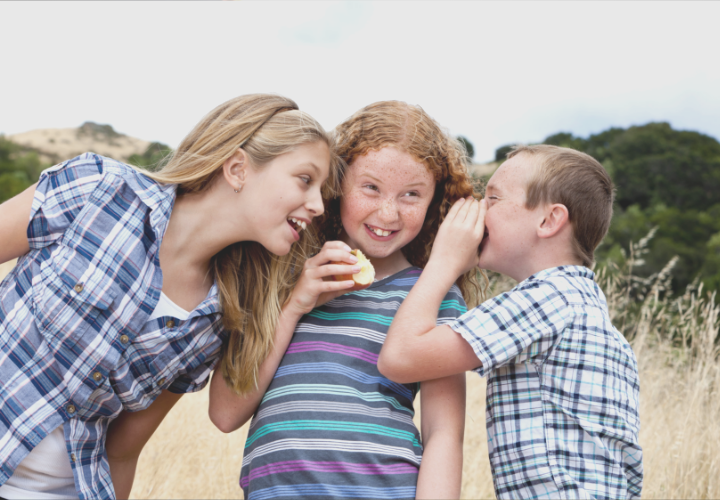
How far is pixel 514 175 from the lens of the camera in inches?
87.0

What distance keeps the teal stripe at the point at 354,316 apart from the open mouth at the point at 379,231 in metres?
0.32

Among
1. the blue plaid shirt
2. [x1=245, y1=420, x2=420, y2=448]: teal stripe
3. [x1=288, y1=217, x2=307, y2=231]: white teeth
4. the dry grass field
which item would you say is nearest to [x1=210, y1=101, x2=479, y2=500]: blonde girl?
[x1=245, y1=420, x2=420, y2=448]: teal stripe

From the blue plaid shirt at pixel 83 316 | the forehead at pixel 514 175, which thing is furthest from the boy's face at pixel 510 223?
the blue plaid shirt at pixel 83 316

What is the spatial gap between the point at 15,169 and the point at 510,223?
32868mm

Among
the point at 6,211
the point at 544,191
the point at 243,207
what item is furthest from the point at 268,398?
the point at 544,191

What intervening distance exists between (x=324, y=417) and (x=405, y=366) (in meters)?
0.35

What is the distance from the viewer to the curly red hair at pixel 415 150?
2297mm

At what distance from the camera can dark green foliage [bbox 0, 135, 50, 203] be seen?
20.6 m

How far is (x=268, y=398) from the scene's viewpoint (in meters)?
2.11

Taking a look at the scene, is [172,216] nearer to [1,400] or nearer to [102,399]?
[102,399]

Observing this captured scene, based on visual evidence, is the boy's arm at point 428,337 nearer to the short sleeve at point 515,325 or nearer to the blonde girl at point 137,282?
the short sleeve at point 515,325

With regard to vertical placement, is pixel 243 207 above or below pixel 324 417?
above

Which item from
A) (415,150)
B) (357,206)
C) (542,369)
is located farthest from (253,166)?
(542,369)

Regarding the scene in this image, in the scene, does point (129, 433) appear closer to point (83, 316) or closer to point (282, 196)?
point (83, 316)
